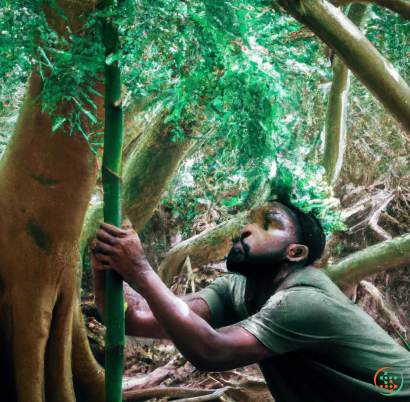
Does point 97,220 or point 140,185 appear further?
point 140,185

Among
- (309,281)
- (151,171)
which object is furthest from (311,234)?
(151,171)

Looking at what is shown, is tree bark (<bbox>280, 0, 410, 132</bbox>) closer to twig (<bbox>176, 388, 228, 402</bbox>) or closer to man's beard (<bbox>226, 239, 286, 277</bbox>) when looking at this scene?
man's beard (<bbox>226, 239, 286, 277</bbox>)

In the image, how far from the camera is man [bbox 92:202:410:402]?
1.30 m

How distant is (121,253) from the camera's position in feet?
4.28

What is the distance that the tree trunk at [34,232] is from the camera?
64.8 inches

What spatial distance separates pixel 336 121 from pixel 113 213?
1.81 m

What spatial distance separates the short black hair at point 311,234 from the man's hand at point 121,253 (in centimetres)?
63

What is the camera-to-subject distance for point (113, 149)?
142cm

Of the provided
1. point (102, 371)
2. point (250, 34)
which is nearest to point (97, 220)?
point (102, 371)

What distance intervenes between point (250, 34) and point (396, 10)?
681 millimetres

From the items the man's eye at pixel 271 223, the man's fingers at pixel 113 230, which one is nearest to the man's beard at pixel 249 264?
the man's eye at pixel 271 223

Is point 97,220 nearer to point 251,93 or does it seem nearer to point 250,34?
point 251,93

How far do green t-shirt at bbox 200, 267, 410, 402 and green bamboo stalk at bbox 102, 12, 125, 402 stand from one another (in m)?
0.36

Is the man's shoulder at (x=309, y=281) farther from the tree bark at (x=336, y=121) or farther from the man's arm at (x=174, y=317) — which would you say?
the tree bark at (x=336, y=121)
